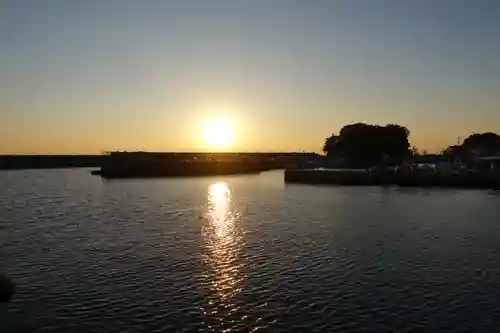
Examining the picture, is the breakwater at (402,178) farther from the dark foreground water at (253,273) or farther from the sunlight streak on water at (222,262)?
the sunlight streak on water at (222,262)

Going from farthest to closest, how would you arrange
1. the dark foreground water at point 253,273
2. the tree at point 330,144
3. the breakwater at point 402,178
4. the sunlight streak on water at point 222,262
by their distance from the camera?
the tree at point 330,144 < the breakwater at point 402,178 < the sunlight streak on water at point 222,262 < the dark foreground water at point 253,273

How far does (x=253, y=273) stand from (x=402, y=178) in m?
91.4

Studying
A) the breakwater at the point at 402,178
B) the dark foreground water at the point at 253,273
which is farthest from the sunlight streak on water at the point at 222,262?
the breakwater at the point at 402,178

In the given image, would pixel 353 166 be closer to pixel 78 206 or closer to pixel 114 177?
pixel 114 177

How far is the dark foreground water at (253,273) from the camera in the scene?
20.5 meters

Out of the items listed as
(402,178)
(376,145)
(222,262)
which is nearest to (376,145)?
(376,145)

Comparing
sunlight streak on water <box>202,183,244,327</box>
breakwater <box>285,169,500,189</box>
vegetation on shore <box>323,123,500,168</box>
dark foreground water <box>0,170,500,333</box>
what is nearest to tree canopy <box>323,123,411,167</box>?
vegetation on shore <box>323,123,500,168</box>

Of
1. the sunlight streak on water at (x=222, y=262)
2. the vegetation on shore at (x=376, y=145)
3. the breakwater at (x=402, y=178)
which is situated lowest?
the sunlight streak on water at (x=222, y=262)

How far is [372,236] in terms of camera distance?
4162cm

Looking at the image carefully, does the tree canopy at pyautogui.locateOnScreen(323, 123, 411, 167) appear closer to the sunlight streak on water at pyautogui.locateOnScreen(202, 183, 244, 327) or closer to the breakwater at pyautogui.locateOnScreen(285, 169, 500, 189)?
the breakwater at pyautogui.locateOnScreen(285, 169, 500, 189)

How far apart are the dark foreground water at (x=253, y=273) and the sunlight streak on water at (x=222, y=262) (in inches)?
4.0

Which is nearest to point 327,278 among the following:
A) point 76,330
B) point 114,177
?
point 76,330

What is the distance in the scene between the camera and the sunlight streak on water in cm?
2220

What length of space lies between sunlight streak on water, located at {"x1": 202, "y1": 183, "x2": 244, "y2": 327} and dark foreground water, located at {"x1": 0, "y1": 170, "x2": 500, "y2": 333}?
10 cm
